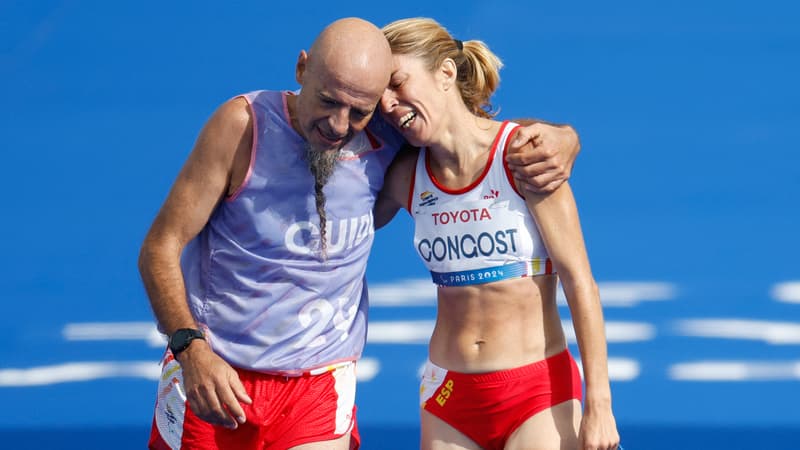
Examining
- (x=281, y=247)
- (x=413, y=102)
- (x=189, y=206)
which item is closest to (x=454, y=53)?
(x=413, y=102)

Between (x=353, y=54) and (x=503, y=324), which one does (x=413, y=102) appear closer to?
(x=353, y=54)

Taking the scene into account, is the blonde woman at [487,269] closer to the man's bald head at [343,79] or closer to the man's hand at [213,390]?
the man's bald head at [343,79]

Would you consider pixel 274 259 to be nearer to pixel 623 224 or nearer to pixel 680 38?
pixel 623 224

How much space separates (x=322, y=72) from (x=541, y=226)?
59cm

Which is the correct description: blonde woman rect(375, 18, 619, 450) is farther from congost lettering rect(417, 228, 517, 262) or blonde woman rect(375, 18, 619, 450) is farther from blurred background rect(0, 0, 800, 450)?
blurred background rect(0, 0, 800, 450)

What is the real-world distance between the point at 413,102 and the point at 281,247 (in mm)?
439

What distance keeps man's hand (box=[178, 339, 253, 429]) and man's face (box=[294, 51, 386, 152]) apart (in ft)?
1.72

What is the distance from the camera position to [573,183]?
5520 mm

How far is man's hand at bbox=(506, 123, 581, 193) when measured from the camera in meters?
2.56

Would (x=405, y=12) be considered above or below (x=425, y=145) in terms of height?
above

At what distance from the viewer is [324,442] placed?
2678 millimetres

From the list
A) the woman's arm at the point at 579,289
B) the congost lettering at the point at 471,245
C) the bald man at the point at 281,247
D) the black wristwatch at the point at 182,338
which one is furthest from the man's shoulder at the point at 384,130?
the black wristwatch at the point at 182,338

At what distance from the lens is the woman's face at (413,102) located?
262cm

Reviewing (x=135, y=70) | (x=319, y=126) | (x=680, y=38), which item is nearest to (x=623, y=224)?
(x=680, y=38)
